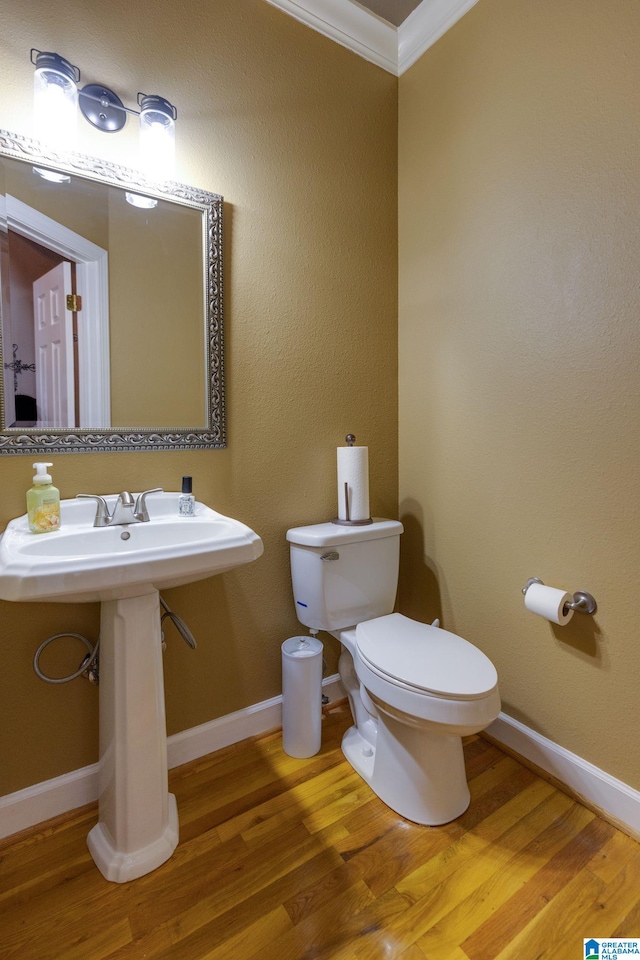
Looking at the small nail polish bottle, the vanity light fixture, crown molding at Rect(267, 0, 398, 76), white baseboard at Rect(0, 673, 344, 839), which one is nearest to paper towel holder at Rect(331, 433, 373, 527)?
the small nail polish bottle

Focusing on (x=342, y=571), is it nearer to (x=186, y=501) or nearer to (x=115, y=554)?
(x=186, y=501)

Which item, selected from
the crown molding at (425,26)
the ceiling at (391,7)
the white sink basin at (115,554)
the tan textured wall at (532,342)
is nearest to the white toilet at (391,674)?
the tan textured wall at (532,342)

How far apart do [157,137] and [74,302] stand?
535mm

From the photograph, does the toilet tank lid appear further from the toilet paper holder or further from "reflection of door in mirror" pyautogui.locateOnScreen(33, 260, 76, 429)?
"reflection of door in mirror" pyautogui.locateOnScreen(33, 260, 76, 429)

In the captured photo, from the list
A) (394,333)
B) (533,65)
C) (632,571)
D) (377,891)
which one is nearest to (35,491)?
(377,891)

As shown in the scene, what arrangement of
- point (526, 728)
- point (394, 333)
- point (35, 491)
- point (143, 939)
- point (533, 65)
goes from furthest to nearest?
point (394, 333) < point (526, 728) < point (533, 65) < point (35, 491) < point (143, 939)

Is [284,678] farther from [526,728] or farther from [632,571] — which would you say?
[632,571]

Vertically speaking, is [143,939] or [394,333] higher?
[394,333]

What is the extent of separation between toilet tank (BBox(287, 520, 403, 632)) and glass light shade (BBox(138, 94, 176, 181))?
3.83 ft

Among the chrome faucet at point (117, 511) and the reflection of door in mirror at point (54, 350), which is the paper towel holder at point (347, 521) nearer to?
the chrome faucet at point (117, 511)

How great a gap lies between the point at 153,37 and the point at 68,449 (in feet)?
4.00

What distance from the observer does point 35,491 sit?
44.7 inches

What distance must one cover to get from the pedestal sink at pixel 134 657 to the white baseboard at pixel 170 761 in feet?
0.48

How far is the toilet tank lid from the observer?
1.51 m
